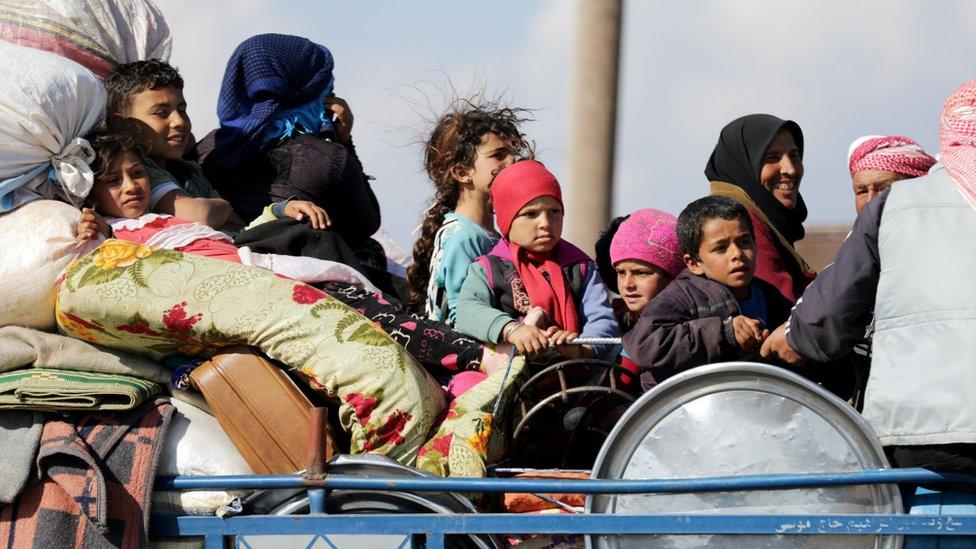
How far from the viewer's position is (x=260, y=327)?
381 centimetres

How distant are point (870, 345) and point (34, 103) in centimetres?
260

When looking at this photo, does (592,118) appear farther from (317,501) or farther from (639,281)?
(317,501)

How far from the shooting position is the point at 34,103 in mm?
4137

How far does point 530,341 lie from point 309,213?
106 centimetres

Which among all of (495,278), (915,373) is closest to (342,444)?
(495,278)

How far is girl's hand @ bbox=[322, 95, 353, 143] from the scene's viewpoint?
5180mm

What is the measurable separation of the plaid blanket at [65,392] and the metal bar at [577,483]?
0.28m

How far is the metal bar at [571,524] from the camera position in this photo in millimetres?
3256

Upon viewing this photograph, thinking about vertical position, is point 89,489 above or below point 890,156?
below

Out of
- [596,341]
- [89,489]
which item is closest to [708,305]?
[596,341]

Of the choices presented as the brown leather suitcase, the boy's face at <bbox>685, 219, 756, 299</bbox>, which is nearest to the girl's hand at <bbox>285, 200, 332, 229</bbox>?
the brown leather suitcase

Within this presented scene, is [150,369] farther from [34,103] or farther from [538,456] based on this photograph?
[538,456]

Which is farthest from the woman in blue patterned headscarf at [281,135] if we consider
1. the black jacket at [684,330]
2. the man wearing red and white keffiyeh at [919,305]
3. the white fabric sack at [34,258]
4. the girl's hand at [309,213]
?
the man wearing red and white keffiyeh at [919,305]

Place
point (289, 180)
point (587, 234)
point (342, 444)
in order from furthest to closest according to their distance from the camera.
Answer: point (587, 234) < point (289, 180) < point (342, 444)
